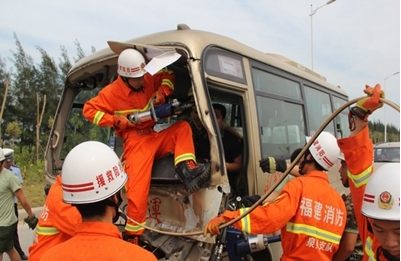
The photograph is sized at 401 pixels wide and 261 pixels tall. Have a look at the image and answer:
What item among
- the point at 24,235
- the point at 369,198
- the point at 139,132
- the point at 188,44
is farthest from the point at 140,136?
the point at 24,235

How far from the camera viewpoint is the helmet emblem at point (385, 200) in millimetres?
1842

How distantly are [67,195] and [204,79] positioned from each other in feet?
5.58

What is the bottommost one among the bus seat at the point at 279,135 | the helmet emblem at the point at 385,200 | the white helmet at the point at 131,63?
the helmet emblem at the point at 385,200

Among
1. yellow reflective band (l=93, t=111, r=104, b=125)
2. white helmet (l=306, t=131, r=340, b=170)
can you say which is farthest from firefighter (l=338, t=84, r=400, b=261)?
yellow reflective band (l=93, t=111, r=104, b=125)

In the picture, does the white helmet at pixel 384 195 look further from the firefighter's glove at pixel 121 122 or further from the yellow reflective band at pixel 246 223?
the firefighter's glove at pixel 121 122

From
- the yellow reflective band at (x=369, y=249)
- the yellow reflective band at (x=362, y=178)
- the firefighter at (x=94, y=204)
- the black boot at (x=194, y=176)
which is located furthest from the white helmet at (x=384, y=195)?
the black boot at (x=194, y=176)

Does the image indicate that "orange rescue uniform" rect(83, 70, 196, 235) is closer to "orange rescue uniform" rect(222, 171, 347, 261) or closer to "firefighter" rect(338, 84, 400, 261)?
"orange rescue uniform" rect(222, 171, 347, 261)

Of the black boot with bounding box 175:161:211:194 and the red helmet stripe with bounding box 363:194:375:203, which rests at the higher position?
the black boot with bounding box 175:161:211:194

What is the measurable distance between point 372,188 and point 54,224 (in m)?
1.96

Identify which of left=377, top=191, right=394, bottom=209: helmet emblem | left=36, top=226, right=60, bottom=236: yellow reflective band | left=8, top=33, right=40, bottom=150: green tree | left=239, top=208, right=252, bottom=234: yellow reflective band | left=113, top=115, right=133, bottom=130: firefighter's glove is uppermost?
left=8, top=33, right=40, bottom=150: green tree

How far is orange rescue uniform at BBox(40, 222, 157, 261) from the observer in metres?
1.70

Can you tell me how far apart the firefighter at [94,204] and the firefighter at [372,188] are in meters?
1.13

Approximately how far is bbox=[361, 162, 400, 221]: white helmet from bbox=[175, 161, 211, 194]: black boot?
4.88ft

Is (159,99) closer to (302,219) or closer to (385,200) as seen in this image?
(302,219)
